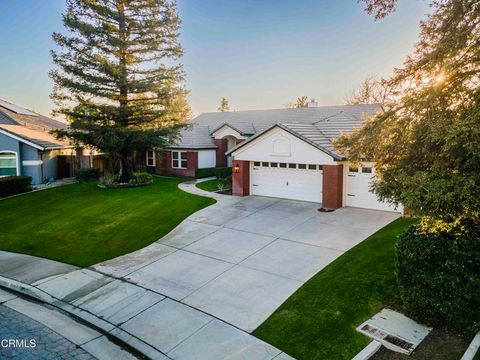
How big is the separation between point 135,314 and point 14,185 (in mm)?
18035

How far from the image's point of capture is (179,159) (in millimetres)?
28469

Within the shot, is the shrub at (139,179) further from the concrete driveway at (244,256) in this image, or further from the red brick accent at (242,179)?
the concrete driveway at (244,256)

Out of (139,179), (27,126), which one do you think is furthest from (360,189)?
(27,126)

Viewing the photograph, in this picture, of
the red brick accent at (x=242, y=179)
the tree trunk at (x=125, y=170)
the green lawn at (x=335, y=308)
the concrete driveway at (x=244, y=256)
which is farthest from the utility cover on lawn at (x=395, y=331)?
the tree trunk at (x=125, y=170)

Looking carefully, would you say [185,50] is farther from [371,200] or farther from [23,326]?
[23,326]

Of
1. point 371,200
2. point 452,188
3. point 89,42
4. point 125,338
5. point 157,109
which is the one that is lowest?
point 125,338

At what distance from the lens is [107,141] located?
21.7 metres

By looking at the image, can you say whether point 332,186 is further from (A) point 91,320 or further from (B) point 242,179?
(A) point 91,320

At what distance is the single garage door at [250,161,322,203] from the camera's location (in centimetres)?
1733

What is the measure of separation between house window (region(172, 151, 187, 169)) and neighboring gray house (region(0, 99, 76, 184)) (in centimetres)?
809

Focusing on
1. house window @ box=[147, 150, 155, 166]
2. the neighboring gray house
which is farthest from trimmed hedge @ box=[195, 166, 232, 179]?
the neighboring gray house

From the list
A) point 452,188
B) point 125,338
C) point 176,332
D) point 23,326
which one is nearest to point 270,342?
point 176,332

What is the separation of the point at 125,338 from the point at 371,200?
12141 mm

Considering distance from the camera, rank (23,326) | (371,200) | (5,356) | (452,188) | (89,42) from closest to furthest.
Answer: (452,188) → (5,356) → (23,326) → (371,200) → (89,42)
